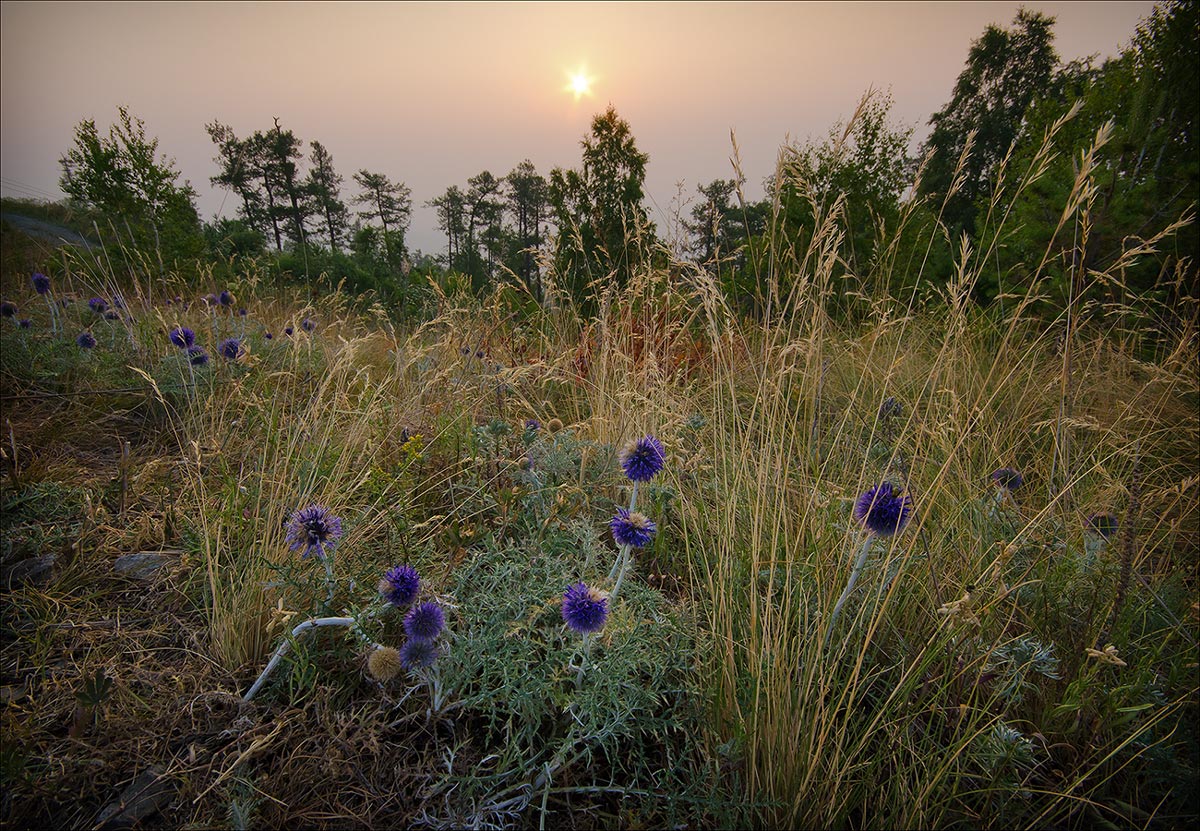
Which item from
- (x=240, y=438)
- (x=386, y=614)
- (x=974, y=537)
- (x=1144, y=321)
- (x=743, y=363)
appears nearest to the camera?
(x=386, y=614)

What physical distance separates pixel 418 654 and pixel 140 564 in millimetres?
1358

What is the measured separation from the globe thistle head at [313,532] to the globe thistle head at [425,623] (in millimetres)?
364

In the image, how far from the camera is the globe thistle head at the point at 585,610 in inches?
42.0

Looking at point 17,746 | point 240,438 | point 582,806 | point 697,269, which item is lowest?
point 582,806

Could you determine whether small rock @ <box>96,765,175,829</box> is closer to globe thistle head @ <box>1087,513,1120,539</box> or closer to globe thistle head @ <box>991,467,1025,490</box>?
globe thistle head @ <box>991,467,1025,490</box>

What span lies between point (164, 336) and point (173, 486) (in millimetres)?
2209

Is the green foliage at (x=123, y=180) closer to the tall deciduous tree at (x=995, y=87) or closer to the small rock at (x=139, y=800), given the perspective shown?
the small rock at (x=139, y=800)

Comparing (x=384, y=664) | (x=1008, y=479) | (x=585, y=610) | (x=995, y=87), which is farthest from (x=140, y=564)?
(x=995, y=87)

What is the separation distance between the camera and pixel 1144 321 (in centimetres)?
513

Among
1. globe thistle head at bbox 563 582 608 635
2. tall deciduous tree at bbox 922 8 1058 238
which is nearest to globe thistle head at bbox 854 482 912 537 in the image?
globe thistle head at bbox 563 582 608 635

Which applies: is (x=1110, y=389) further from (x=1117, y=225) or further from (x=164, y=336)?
(x=164, y=336)

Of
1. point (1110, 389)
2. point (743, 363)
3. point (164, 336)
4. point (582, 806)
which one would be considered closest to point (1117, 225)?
point (1110, 389)

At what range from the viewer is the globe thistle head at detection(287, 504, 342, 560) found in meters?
1.29

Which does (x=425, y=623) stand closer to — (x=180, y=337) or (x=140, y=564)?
(x=140, y=564)
